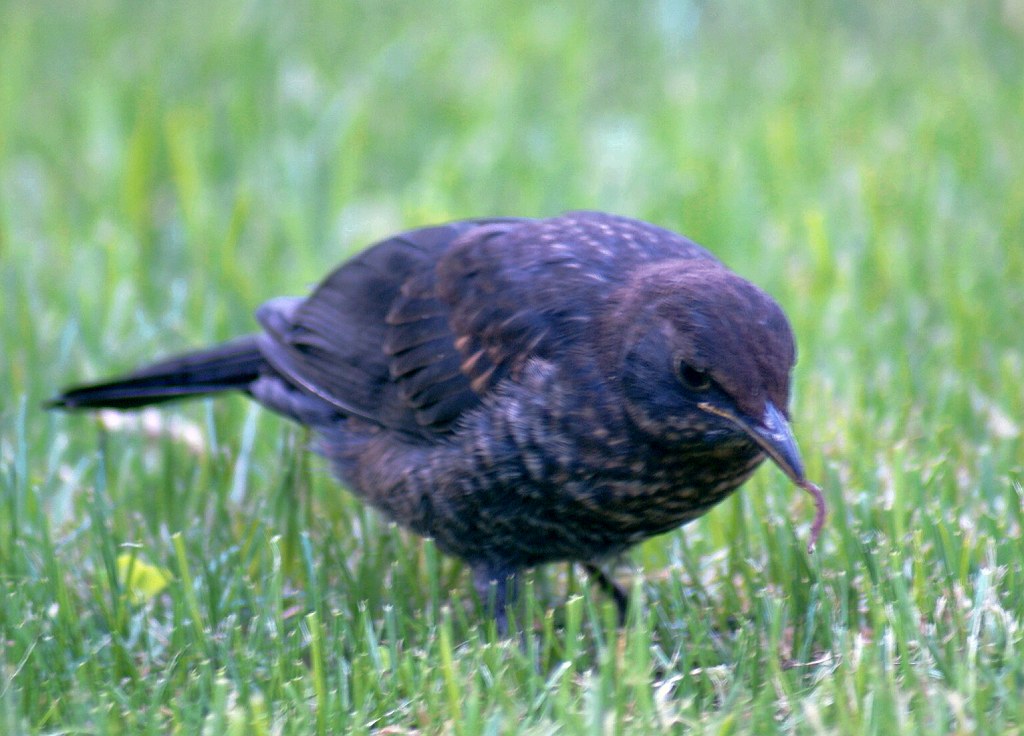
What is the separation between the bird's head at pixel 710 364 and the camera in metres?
2.92

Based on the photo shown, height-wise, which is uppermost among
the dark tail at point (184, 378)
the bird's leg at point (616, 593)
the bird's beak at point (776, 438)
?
the dark tail at point (184, 378)

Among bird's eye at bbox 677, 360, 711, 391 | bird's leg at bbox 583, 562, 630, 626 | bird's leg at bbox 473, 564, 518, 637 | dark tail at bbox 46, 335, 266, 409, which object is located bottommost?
bird's leg at bbox 583, 562, 630, 626

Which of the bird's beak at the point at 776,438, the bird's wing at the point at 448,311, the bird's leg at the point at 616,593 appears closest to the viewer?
the bird's beak at the point at 776,438

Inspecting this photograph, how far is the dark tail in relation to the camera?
4.08m

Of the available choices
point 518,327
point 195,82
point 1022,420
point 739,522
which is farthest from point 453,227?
point 195,82

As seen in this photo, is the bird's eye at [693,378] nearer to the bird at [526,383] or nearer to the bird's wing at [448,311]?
the bird at [526,383]

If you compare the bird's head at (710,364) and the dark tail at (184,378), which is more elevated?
the dark tail at (184,378)

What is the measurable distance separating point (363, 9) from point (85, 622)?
17.4 feet

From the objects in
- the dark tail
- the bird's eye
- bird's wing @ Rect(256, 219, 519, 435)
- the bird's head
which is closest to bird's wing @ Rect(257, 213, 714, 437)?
bird's wing @ Rect(256, 219, 519, 435)

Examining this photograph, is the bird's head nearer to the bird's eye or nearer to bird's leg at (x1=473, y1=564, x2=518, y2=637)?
the bird's eye

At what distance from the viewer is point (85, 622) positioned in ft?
Result: 11.1

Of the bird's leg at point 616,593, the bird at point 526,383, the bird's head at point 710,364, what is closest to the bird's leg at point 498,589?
A: the bird at point 526,383

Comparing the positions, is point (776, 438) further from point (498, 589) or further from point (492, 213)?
point (492, 213)

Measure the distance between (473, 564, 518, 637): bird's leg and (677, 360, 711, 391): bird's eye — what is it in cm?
77
